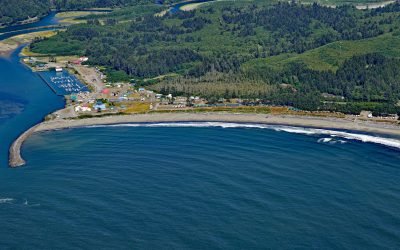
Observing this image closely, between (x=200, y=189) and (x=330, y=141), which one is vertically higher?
(x=330, y=141)

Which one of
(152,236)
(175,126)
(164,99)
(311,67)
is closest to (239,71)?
(311,67)

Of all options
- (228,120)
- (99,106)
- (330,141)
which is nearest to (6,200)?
(99,106)

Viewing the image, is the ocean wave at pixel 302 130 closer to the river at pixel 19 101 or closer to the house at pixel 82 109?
the house at pixel 82 109

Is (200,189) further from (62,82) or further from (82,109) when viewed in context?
(62,82)

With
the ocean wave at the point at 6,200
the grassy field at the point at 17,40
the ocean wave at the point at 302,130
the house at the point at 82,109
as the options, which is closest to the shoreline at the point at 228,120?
the ocean wave at the point at 302,130

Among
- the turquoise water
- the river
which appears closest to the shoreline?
the river

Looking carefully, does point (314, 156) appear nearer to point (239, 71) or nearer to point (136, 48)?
point (239, 71)

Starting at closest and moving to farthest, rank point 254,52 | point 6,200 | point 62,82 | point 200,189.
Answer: point 6,200 → point 200,189 → point 62,82 → point 254,52
